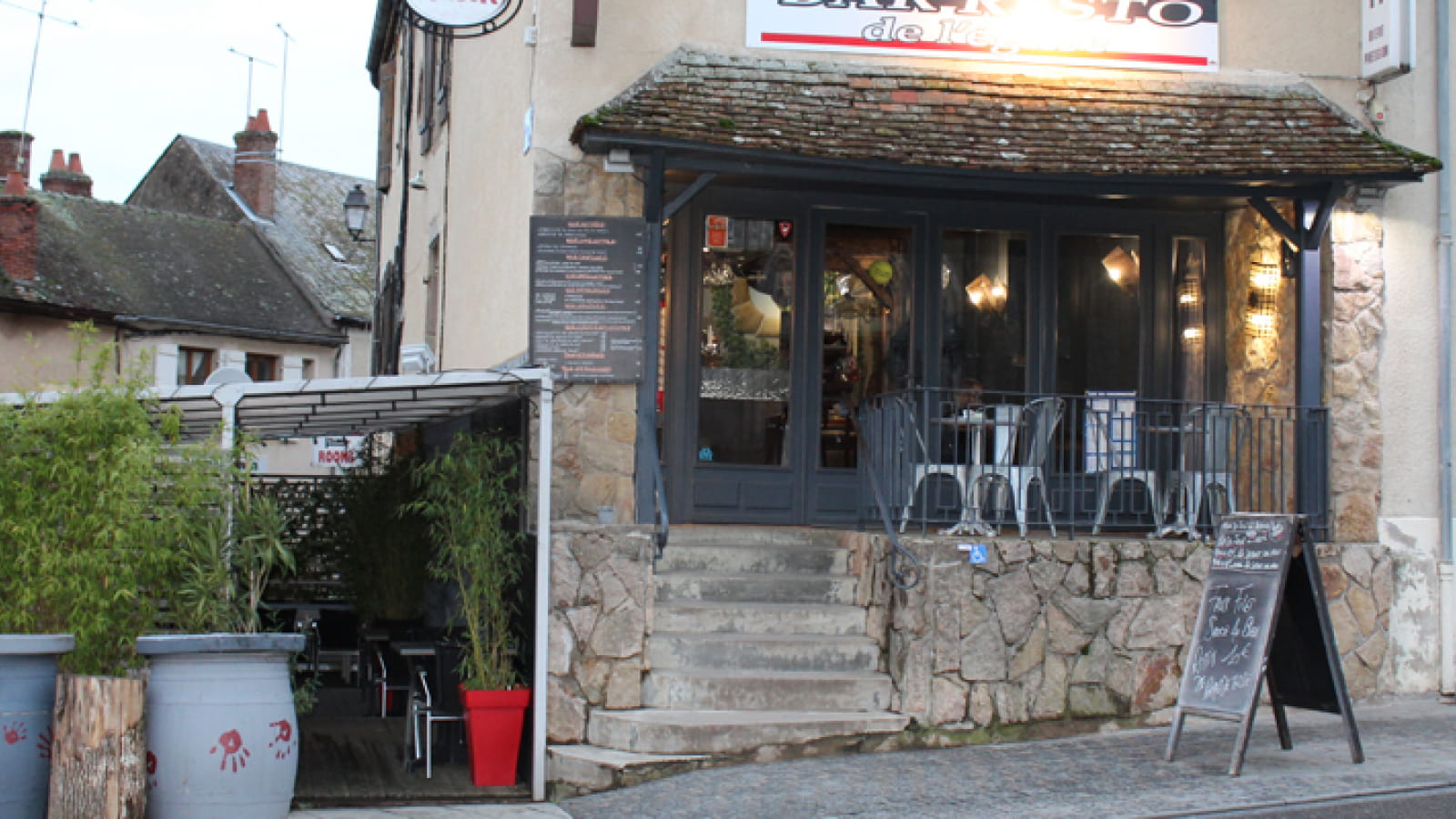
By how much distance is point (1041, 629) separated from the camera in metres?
8.01

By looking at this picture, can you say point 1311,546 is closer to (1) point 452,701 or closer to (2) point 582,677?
(2) point 582,677

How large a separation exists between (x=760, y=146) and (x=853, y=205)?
69.2 inches

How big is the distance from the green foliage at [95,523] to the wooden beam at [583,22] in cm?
356

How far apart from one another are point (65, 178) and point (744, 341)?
75.0 ft

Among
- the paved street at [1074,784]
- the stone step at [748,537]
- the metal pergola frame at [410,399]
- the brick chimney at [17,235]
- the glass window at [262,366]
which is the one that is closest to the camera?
the paved street at [1074,784]

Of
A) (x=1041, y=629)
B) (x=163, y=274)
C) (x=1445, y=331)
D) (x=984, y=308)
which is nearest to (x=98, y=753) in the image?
(x=1041, y=629)

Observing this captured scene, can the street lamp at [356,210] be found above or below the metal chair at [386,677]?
above

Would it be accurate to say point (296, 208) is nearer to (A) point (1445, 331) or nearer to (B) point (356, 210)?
(B) point (356, 210)

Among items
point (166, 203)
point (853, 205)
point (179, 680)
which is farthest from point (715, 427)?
point (166, 203)

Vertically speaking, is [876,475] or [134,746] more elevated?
[876,475]

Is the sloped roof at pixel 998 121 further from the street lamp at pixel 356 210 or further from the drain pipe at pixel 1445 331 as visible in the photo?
the street lamp at pixel 356 210

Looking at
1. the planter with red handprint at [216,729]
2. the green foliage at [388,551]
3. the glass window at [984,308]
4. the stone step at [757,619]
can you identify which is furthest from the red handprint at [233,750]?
the glass window at [984,308]

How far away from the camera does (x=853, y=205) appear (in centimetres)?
999

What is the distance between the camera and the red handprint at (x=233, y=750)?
5.93m
